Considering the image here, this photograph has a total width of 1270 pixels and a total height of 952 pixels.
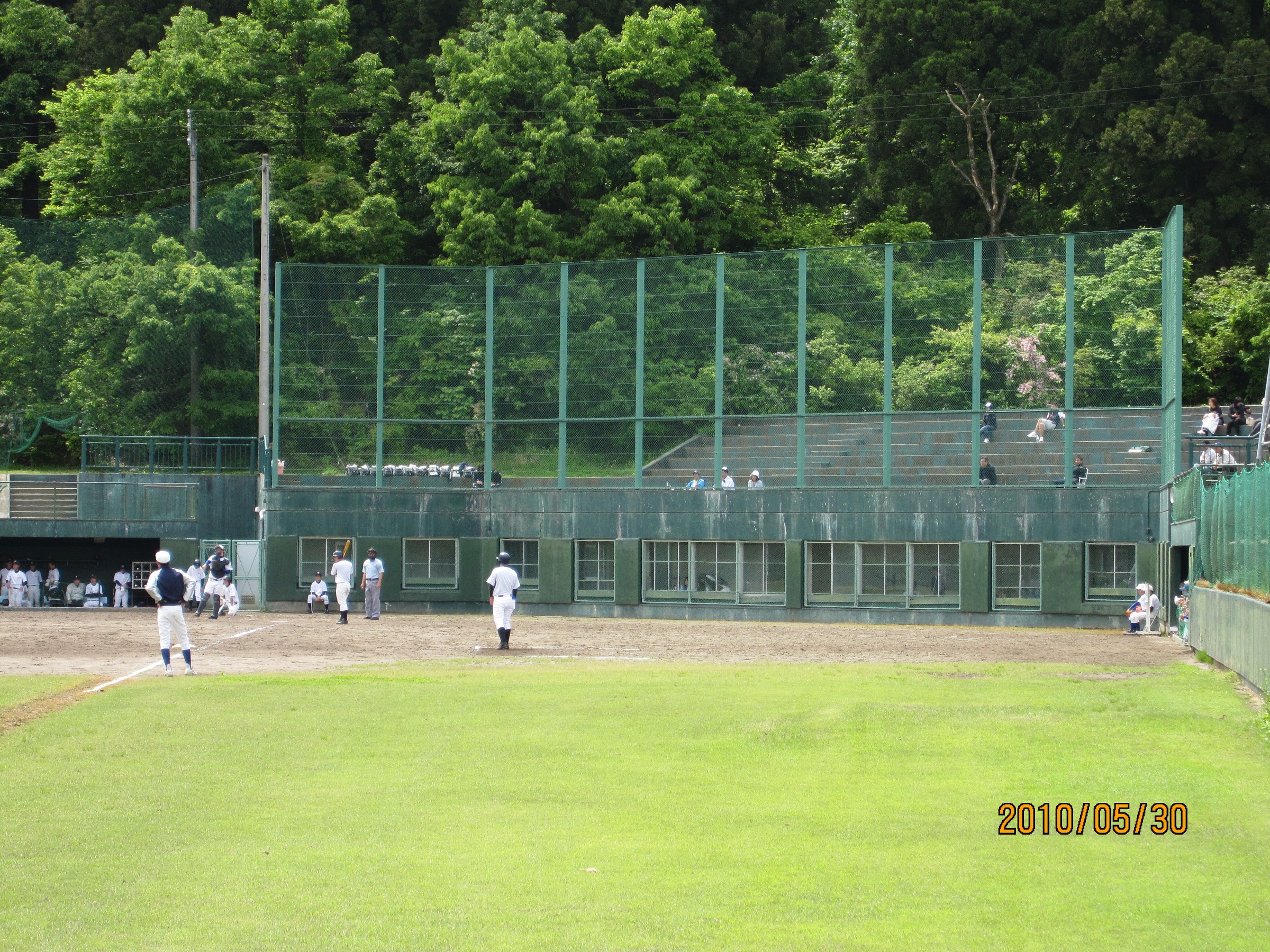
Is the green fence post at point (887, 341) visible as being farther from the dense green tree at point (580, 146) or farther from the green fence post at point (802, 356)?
the dense green tree at point (580, 146)

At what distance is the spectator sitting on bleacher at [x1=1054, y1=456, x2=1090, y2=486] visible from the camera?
31.0m

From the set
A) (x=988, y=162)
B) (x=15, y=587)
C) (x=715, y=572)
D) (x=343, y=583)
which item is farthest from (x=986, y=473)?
(x=15, y=587)

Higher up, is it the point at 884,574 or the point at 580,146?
the point at 580,146

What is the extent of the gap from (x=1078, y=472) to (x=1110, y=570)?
89.2 inches

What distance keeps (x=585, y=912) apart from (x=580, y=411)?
29.0 metres

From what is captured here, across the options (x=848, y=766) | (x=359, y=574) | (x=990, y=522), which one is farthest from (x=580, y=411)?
(x=848, y=766)

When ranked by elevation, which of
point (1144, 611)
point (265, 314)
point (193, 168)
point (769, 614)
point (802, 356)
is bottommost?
point (769, 614)

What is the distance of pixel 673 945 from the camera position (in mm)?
6445

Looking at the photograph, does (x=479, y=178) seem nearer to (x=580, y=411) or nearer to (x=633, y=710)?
(x=580, y=411)

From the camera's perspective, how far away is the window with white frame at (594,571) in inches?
1363

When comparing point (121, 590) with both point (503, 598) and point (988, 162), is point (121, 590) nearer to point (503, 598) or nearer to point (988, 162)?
point (503, 598)

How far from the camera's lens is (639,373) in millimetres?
35031

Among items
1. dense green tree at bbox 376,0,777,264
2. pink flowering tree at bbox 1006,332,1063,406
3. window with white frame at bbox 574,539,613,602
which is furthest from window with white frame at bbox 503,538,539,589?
dense green tree at bbox 376,0,777,264
